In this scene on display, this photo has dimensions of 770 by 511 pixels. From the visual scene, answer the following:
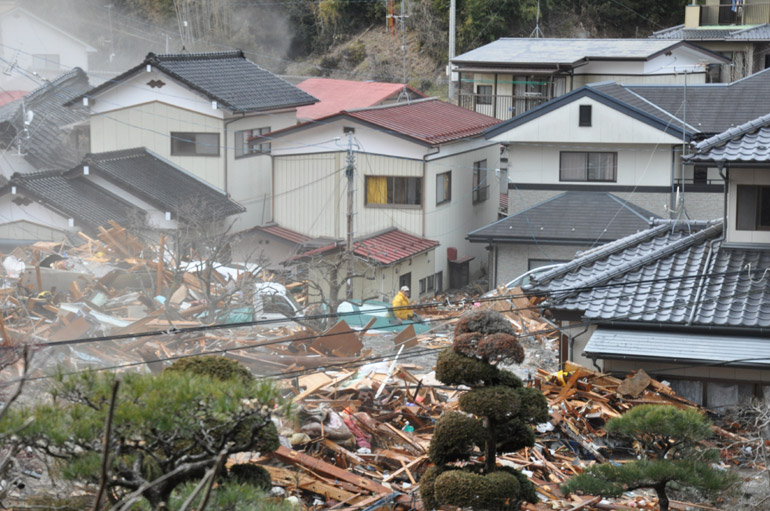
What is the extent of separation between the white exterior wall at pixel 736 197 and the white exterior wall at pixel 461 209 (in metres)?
14.1

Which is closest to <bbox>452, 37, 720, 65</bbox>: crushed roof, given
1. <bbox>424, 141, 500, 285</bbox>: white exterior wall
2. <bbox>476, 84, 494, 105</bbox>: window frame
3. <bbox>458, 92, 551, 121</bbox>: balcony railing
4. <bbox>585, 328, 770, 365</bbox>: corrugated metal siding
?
<bbox>476, 84, 494, 105</bbox>: window frame

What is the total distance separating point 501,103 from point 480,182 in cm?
684

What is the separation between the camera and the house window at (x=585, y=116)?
27.2 m

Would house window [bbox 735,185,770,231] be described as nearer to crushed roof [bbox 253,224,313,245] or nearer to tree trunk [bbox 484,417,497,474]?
tree trunk [bbox 484,417,497,474]

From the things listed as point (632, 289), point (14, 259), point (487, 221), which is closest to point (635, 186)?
point (487, 221)

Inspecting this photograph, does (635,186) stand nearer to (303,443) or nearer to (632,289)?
(632,289)

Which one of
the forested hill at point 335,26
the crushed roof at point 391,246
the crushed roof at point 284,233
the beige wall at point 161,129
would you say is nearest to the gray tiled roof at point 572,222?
the crushed roof at point 391,246

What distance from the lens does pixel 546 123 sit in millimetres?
27594

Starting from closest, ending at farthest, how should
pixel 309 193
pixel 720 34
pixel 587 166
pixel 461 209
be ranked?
Result: pixel 587 166 → pixel 309 193 → pixel 461 209 → pixel 720 34

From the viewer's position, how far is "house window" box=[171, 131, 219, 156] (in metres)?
29.8

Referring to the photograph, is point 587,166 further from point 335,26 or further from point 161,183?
point 335,26

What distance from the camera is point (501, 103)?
123ft

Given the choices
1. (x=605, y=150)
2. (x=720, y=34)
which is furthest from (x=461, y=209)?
(x=720, y=34)

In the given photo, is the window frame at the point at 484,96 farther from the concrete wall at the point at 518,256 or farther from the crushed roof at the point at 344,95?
the concrete wall at the point at 518,256
